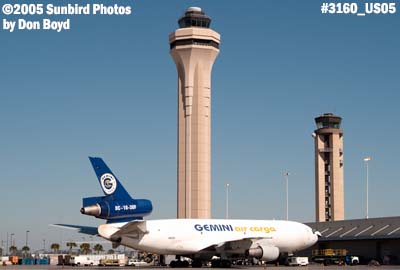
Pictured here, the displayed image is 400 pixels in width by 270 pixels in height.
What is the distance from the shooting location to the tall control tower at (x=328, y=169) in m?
152

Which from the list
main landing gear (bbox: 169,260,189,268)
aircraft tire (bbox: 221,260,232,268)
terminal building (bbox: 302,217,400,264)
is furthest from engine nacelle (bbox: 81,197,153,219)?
terminal building (bbox: 302,217,400,264)

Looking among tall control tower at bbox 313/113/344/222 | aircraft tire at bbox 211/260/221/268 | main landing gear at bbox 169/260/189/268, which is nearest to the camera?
aircraft tire at bbox 211/260/221/268

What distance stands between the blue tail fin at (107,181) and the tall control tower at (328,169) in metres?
101

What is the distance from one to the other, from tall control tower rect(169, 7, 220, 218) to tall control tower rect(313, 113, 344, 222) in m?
32.0

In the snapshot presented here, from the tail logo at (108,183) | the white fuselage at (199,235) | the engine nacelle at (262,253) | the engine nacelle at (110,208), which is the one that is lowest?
A: the engine nacelle at (262,253)

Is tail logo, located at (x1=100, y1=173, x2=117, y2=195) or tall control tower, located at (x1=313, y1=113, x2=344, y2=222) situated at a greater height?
tall control tower, located at (x1=313, y1=113, x2=344, y2=222)

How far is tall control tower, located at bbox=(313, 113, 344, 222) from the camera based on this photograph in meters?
152

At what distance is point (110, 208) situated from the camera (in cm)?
5584

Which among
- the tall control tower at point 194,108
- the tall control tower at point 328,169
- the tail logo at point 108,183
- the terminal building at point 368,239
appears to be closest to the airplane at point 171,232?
the tail logo at point 108,183

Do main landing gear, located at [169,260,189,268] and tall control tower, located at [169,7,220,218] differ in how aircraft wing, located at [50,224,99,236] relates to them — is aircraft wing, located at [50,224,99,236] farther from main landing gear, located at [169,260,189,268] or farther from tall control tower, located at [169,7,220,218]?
tall control tower, located at [169,7,220,218]

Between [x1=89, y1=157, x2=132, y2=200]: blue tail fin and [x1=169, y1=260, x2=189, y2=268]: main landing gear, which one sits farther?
[x1=169, y1=260, x2=189, y2=268]: main landing gear

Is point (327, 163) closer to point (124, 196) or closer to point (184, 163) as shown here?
point (184, 163)

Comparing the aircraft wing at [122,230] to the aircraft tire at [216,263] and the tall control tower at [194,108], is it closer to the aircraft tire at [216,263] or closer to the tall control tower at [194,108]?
the aircraft tire at [216,263]

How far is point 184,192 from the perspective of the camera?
130m
